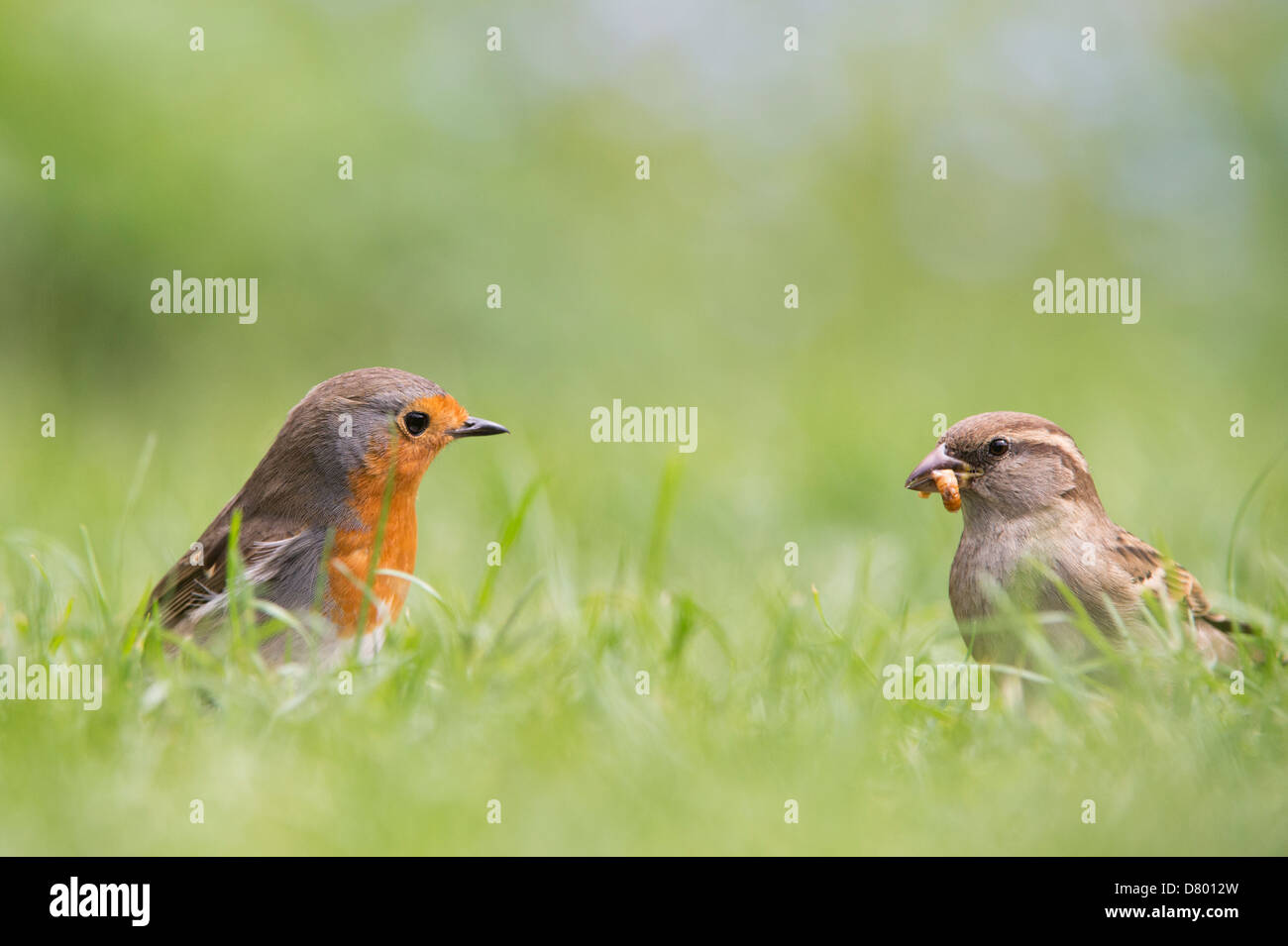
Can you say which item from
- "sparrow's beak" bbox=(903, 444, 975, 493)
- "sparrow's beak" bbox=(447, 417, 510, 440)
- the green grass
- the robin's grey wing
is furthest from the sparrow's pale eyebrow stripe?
the robin's grey wing

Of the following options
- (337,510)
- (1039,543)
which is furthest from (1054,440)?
(337,510)

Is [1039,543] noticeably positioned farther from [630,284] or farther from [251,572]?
[630,284]

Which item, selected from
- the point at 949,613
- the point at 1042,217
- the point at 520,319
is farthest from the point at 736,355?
the point at 949,613

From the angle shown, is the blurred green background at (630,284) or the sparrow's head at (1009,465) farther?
the blurred green background at (630,284)

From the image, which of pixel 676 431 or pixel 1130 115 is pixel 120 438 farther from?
pixel 1130 115

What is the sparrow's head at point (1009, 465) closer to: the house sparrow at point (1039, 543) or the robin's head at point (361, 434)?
the house sparrow at point (1039, 543)

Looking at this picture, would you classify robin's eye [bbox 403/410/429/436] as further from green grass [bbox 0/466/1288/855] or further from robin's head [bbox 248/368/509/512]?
green grass [bbox 0/466/1288/855]

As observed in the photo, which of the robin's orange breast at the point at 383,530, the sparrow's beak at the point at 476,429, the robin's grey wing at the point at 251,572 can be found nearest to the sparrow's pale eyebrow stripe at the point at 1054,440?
the sparrow's beak at the point at 476,429

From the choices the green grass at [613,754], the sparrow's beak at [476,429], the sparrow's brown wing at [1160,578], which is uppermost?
the sparrow's beak at [476,429]
